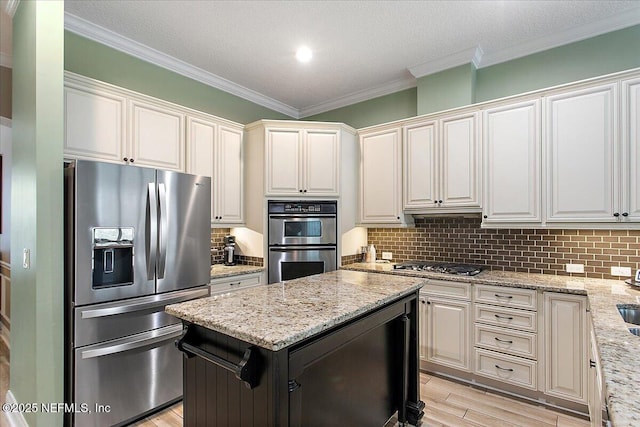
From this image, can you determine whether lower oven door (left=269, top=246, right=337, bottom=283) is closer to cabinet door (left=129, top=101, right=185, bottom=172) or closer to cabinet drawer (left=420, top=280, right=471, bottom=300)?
cabinet drawer (left=420, top=280, right=471, bottom=300)

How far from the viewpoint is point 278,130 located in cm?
357

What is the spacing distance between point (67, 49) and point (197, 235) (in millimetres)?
1778

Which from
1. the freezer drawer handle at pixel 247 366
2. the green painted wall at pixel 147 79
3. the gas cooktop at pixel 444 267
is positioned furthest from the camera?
the gas cooktop at pixel 444 267

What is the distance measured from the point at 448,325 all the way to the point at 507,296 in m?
0.56

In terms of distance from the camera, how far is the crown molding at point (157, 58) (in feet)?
8.73

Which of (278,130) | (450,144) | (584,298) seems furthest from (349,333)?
(278,130)

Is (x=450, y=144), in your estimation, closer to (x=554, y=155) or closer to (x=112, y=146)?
(x=554, y=155)

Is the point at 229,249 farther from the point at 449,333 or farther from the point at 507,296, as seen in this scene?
the point at 507,296

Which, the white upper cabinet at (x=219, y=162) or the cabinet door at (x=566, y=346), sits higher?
the white upper cabinet at (x=219, y=162)

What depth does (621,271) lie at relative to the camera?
104 inches

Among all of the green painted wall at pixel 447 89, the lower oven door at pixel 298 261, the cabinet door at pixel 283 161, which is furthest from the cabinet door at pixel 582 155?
the cabinet door at pixel 283 161

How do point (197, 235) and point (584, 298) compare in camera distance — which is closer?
point (584, 298)

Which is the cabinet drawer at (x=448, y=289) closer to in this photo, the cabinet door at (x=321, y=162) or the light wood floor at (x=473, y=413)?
the light wood floor at (x=473, y=413)

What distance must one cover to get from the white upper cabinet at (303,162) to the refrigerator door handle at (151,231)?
1.32 meters
